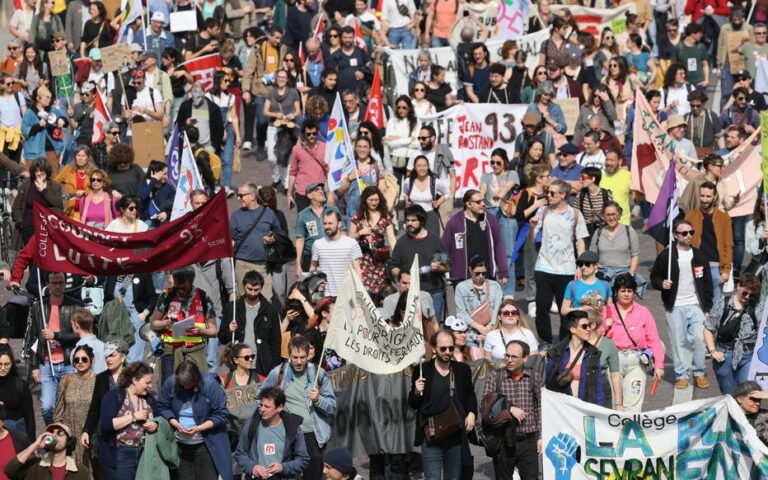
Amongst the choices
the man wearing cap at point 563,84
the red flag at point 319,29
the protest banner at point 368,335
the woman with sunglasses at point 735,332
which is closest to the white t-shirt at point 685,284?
the woman with sunglasses at point 735,332

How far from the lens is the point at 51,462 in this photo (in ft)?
44.4

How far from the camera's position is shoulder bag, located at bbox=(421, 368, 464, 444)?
14.7m

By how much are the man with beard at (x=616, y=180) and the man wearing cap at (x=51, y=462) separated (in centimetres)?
858

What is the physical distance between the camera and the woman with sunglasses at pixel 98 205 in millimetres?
19219

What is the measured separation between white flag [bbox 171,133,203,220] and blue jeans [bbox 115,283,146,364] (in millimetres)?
1560

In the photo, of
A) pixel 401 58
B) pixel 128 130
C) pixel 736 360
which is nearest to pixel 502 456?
pixel 736 360

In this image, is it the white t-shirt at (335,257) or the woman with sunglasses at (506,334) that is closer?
the woman with sunglasses at (506,334)

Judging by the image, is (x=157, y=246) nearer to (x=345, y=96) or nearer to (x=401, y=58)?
(x=345, y=96)

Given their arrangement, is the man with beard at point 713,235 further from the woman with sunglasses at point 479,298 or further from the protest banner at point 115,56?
the protest banner at point 115,56

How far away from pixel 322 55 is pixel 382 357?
1223 cm

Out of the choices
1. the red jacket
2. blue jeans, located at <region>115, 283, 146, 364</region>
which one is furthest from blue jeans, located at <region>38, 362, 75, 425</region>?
the red jacket

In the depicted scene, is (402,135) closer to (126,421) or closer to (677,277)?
(677,277)

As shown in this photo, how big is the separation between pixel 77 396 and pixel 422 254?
4.51 metres

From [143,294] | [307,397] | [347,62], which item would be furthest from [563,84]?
[307,397]
